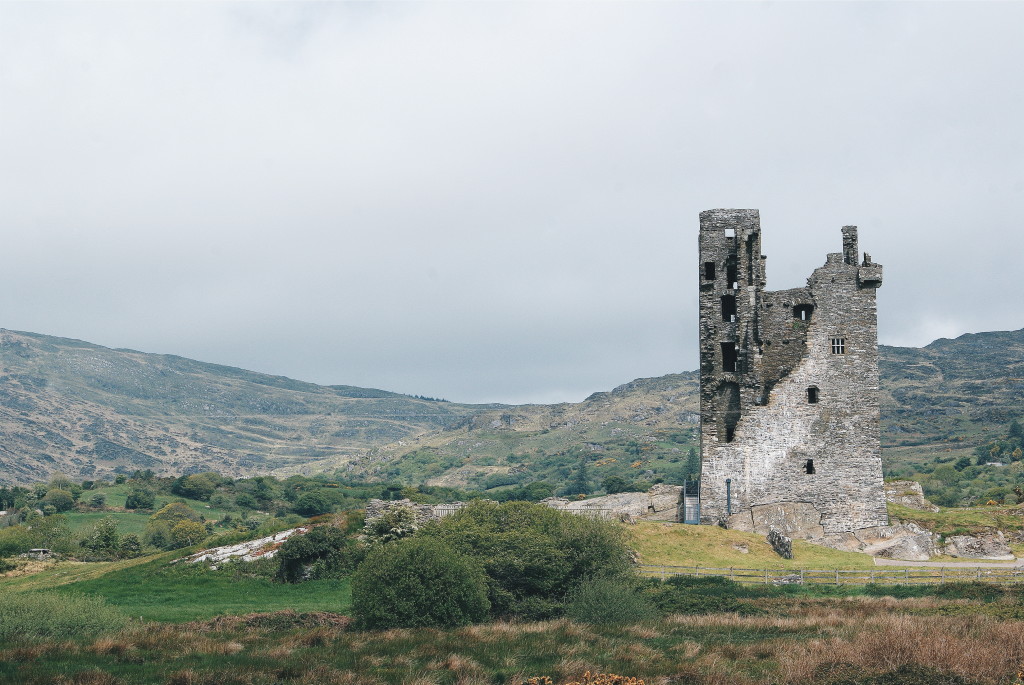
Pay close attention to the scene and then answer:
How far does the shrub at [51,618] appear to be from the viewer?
2839 centimetres

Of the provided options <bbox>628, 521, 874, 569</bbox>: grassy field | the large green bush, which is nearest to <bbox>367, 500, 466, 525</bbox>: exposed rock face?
<bbox>628, 521, 874, 569</bbox>: grassy field

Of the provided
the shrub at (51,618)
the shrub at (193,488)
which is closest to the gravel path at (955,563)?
the shrub at (51,618)

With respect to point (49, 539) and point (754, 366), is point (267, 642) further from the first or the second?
point (49, 539)

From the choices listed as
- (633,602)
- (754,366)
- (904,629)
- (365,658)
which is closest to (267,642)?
(365,658)

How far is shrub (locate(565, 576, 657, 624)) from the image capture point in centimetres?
3241

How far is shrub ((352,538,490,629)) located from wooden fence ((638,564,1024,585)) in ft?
41.6

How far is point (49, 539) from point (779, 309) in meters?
59.7

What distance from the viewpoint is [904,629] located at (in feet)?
84.1

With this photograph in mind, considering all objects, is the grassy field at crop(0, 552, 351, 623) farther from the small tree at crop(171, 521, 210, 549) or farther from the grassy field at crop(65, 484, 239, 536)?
the grassy field at crop(65, 484, 239, 536)

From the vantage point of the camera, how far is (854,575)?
4206cm

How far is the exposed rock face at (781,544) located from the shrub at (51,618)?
102 feet

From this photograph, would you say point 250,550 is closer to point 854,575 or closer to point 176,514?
point 854,575

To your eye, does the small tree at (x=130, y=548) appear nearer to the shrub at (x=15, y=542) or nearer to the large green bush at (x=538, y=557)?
the shrub at (x=15, y=542)

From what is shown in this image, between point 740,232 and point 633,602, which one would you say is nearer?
point 633,602
